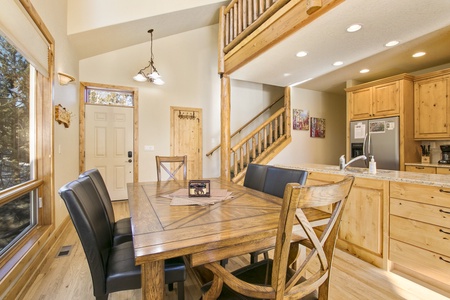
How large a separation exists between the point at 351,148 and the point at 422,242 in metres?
2.99

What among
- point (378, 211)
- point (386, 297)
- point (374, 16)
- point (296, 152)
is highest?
point (374, 16)

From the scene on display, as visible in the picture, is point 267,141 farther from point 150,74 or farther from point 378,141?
point 150,74

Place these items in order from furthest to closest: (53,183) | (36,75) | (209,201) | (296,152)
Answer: (296,152), (53,183), (36,75), (209,201)

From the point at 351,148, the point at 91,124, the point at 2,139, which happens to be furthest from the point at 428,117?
the point at 91,124

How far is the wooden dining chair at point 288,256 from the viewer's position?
0.73 m

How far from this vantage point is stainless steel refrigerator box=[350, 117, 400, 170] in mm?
3812

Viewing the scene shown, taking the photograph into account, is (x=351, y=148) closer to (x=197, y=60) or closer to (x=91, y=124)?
(x=197, y=60)

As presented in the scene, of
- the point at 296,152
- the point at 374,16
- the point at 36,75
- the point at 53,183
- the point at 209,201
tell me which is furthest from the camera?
the point at 296,152

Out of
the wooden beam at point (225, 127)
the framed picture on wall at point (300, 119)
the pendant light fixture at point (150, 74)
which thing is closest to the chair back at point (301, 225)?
the wooden beam at point (225, 127)

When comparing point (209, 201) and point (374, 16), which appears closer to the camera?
point (209, 201)

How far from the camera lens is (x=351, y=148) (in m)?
4.51

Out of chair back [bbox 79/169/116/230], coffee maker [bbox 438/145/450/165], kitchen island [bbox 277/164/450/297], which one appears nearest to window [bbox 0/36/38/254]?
chair back [bbox 79/169/116/230]

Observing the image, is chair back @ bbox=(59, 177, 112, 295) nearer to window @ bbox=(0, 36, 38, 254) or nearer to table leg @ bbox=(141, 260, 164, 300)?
table leg @ bbox=(141, 260, 164, 300)

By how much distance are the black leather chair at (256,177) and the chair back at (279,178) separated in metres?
0.06
